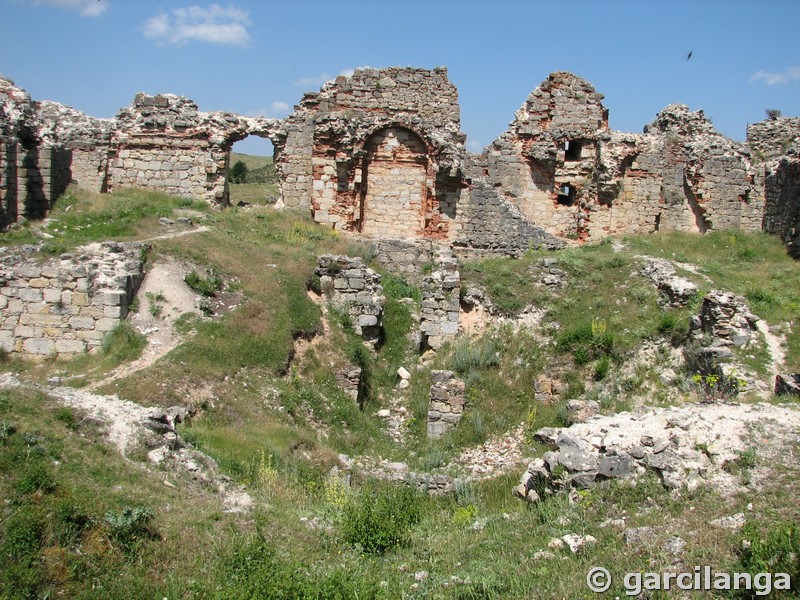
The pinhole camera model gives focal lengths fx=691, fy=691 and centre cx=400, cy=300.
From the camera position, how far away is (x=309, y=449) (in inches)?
448

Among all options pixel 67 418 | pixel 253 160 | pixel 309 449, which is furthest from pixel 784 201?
pixel 253 160

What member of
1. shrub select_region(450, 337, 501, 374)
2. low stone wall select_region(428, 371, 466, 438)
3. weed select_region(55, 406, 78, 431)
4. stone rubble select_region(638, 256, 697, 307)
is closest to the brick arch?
stone rubble select_region(638, 256, 697, 307)

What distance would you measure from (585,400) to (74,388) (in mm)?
9076

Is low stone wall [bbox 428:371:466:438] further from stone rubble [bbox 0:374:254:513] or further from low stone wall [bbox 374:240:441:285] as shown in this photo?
stone rubble [bbox 0:374:254:513]

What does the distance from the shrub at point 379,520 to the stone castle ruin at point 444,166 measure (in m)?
10.9

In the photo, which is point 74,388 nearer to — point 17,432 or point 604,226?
point 17,432

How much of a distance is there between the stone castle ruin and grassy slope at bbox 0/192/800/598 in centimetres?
161

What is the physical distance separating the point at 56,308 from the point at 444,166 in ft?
35.6

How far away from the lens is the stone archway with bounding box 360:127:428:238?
65.8 ft

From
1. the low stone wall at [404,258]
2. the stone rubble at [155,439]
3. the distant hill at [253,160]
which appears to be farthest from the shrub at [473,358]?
the distant hill at [253,160]

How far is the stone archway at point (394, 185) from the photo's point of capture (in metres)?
20.0

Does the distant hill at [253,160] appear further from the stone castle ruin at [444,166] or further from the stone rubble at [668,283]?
the stone rubble at [668,283]

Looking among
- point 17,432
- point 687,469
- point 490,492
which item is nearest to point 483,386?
point 490,492

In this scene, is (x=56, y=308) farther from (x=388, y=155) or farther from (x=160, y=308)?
(x=388, y=155)
